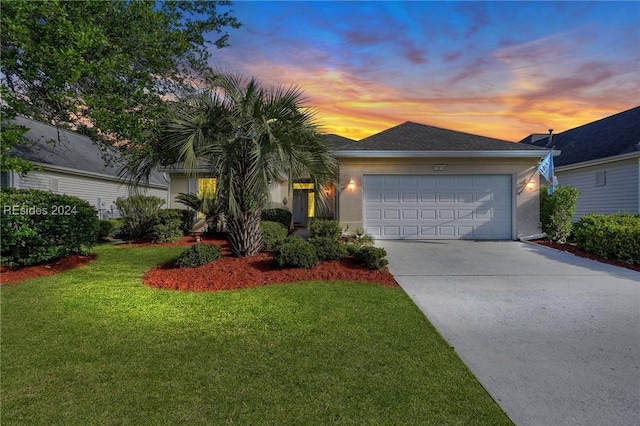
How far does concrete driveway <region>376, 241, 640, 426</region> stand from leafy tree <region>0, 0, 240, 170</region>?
244 inches

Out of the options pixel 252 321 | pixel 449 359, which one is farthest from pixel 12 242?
pixel 449 359

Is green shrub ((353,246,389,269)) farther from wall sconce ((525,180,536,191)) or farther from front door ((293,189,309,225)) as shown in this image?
front door ((293,189,309,225))

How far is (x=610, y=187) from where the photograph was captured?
13.0 m

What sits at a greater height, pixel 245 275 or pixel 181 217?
pixel 181 217

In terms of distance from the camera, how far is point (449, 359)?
3139 mm

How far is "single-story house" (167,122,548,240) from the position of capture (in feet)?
35.8

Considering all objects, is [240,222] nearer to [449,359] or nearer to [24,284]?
[24,284]

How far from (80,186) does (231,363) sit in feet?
48.3

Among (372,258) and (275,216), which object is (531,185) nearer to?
(372,258)

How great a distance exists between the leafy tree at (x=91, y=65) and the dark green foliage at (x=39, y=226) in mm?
1521

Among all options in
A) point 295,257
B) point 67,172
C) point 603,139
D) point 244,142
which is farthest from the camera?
point 603,139

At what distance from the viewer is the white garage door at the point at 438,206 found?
11016 mm

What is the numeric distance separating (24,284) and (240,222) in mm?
3977

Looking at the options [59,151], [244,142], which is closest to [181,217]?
[244,142]
